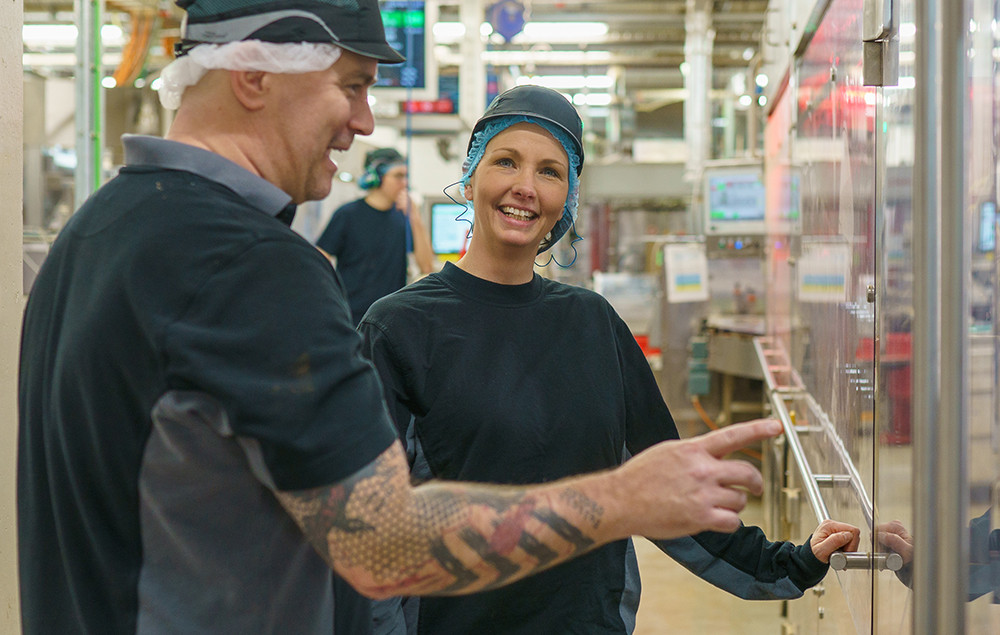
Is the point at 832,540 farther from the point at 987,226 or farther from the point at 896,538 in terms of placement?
the point at 987,226

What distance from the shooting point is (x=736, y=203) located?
7.11 m

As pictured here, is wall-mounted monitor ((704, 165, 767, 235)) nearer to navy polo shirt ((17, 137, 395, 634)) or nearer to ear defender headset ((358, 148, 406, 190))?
ear defender headset ((358, 148, 406, 190))

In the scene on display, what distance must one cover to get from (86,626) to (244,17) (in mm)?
617

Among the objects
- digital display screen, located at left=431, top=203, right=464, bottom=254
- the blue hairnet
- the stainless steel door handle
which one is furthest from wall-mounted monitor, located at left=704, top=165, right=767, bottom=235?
the stainless steel door handle

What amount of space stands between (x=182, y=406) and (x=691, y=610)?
383 cm

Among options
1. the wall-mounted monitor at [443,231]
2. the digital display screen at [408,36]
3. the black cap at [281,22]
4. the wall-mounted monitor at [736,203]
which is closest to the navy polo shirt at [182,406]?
the black cap at [281,22]

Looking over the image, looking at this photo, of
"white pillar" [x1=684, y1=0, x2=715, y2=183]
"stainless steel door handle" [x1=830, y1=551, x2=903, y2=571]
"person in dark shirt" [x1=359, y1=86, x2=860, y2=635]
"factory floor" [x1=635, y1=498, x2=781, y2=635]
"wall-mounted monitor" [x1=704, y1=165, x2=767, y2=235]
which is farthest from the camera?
"white pillar" [x1=684, y1=0, x2=715, y2=183]

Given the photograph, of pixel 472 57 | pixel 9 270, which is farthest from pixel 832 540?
pixel 472 57

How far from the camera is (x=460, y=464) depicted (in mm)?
1578

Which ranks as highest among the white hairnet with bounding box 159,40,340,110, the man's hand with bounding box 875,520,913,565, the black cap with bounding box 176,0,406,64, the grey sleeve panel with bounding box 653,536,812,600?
the black cap with bounding box 176,0,406,64

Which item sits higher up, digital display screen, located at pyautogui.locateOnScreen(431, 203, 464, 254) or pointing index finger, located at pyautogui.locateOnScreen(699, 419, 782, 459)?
digital display screen, located at pyautogui.locateOnScreen(431, 203, 464, 254)

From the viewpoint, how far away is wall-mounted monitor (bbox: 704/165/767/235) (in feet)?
23.2

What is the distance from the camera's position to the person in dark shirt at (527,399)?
1572 mm

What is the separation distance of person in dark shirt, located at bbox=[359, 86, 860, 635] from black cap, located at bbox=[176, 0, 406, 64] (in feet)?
2.17
